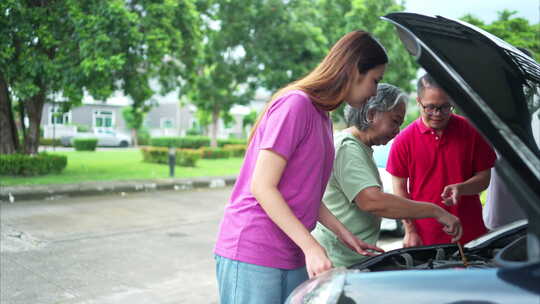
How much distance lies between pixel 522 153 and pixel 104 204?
9.34 meters

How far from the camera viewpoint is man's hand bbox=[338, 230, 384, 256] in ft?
6.97

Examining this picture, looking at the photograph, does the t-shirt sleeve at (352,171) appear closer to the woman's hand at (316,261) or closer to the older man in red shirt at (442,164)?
the woman's hand at (316,261)

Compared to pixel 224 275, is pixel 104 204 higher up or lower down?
lower down

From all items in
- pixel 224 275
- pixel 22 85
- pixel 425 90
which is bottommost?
pixel 224 275

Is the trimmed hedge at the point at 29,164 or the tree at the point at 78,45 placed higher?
the tree at the point at 78,45

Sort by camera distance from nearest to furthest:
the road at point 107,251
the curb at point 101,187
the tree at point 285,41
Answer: the road at point 107,251 → the curb at point 101,187 → the tree at point 285,41

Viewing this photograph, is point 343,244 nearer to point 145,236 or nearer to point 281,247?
point 281,247

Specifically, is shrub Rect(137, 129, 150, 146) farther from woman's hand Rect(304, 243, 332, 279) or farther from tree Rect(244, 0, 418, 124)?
woman's hand Rect(304, 243, 332, 279)

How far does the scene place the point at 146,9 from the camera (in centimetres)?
1252

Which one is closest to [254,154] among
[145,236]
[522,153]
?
[522,153]

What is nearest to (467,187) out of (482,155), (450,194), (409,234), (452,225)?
(450,194)

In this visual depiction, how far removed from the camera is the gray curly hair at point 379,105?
227 cm

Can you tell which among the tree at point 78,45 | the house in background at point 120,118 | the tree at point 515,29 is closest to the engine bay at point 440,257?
the tree at point 78,45

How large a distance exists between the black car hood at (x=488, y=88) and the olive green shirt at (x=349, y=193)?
2.11 feet
